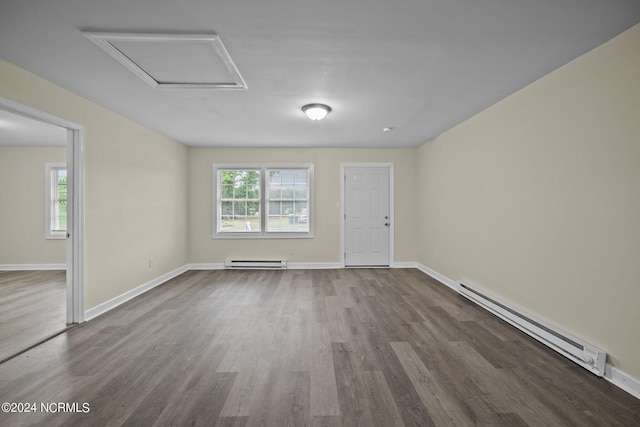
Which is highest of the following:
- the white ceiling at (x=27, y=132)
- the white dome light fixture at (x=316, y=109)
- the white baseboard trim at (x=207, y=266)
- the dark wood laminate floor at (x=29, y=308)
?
the white ceiling at (x=27, y=132)

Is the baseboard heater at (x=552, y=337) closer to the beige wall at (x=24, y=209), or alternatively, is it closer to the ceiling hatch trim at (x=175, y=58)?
the ceiling hatch trim at (x=175, y=58)

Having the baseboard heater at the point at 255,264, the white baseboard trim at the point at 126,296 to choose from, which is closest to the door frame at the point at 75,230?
the white baseboard trim at the point at 126,296

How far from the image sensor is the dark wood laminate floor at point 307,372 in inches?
71.6

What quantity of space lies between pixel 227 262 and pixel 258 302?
2286mm

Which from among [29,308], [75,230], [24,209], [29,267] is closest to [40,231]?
[24,209]

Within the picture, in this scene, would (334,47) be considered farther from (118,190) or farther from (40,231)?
(40,231)

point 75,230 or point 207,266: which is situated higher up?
point 75,230

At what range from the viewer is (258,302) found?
3.98 metres

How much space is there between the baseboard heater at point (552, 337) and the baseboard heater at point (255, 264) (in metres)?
3.64

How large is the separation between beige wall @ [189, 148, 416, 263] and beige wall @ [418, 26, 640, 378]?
6.79ft

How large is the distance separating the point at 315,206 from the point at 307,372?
4.08 metres

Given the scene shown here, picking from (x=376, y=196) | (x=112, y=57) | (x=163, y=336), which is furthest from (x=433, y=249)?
(x=112, y=57)

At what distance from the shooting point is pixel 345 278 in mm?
5301

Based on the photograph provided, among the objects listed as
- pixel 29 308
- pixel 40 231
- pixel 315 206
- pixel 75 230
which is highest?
pixel 315 206
